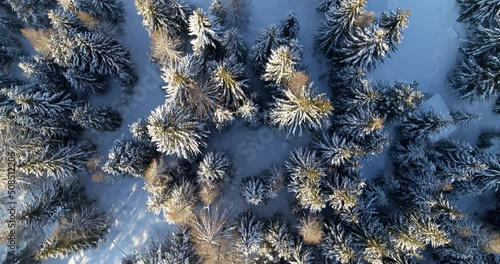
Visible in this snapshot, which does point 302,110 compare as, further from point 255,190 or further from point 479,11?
point 479,11

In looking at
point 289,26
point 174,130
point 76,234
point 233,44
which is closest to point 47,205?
point 76,234

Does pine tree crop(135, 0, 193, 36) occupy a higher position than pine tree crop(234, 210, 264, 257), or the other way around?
pine tree crop(135, 0, 193, 36)

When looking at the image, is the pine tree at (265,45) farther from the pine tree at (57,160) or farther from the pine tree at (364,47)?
the pine tree at (57,160)

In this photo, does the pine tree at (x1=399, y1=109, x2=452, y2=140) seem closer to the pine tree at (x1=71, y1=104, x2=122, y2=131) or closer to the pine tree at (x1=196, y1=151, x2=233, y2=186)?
the pine tree at (x1=196, y1=151, x2=233, y2=186)

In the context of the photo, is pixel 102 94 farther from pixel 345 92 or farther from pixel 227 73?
pixel 345 92

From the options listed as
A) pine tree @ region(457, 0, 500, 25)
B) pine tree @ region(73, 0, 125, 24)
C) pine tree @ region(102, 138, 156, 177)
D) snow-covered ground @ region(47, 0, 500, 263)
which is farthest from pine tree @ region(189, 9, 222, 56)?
pine tree @ region(457, 0, 500, 25)

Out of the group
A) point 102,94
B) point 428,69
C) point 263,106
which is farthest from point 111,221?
point 428,69

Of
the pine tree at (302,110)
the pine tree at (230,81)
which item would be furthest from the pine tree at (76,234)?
the pine tree at (302,110)
